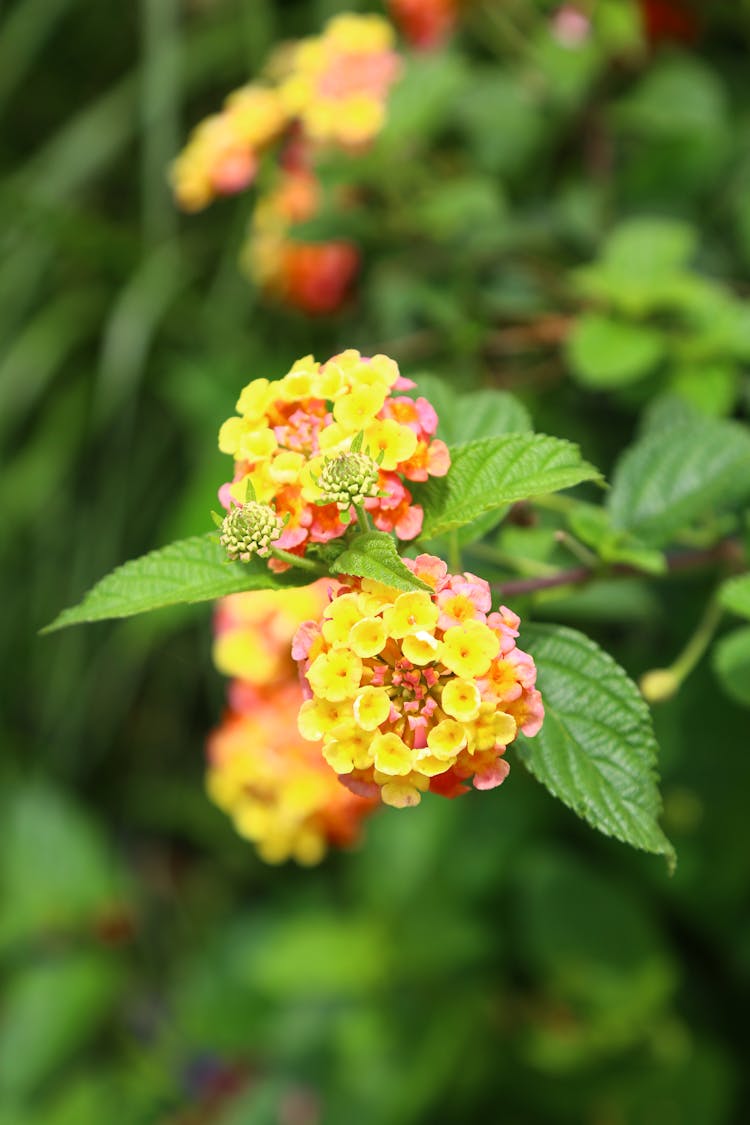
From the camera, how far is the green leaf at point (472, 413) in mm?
698

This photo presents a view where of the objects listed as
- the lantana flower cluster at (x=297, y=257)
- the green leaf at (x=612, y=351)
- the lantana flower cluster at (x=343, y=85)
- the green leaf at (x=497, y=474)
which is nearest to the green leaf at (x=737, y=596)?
the green leaf at (x=497, y=474)

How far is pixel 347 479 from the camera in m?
0.50

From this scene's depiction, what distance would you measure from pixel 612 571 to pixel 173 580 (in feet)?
0.92

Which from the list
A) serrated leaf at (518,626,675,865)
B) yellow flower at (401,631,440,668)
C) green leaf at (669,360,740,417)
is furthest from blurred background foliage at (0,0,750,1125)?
yellow flower at (401,631,440,668)

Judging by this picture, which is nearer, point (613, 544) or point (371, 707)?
point (371, 707)

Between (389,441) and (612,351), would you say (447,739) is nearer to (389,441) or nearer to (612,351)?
(389,441)

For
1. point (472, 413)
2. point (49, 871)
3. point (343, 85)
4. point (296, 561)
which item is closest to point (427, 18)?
point (343, 85)

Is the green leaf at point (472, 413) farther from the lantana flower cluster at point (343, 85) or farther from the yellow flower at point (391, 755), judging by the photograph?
the lantana flower cluster at point (343, 85)

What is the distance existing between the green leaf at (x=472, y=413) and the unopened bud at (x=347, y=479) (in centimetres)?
19

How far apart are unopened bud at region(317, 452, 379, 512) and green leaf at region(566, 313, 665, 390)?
1.59 feet

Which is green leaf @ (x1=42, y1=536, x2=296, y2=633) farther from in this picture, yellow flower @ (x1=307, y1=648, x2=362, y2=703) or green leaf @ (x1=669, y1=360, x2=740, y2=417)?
green leaf @ (x1=669, y1=360, x2=740, y2=417)

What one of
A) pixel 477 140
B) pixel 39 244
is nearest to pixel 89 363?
pixel 39 244

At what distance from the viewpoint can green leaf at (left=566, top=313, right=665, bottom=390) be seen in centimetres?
94

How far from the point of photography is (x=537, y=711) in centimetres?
53
